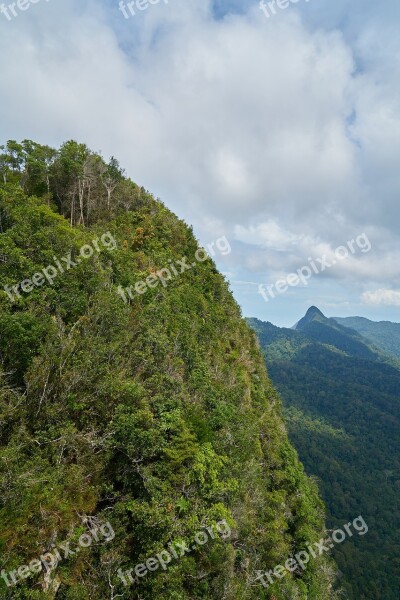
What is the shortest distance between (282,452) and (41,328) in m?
33.0

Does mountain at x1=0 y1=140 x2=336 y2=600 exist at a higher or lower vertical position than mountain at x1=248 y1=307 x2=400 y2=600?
higher

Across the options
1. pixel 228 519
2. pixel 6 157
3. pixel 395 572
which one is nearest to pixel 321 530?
pixel 228 519

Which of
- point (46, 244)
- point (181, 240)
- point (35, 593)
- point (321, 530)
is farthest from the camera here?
point (181, 240)

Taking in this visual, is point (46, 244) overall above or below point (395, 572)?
above

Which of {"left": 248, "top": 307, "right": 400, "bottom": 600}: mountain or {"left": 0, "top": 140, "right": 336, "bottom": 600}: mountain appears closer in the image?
{"left": 0, "top": 140, "right": 336, "bottom": 600}: mountain

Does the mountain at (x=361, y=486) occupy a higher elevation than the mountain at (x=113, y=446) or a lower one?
lower

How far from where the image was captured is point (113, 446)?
17.1 m

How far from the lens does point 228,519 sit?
701 inches

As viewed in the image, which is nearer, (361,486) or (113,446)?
(113,446)

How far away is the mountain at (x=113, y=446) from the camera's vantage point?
1390 cm

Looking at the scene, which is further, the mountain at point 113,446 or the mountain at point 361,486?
the mountain at point 361,486

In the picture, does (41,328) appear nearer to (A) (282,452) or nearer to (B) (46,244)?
(B) (46,244)

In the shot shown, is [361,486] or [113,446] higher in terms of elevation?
[113,446]

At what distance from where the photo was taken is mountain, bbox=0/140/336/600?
13898 millimetres
